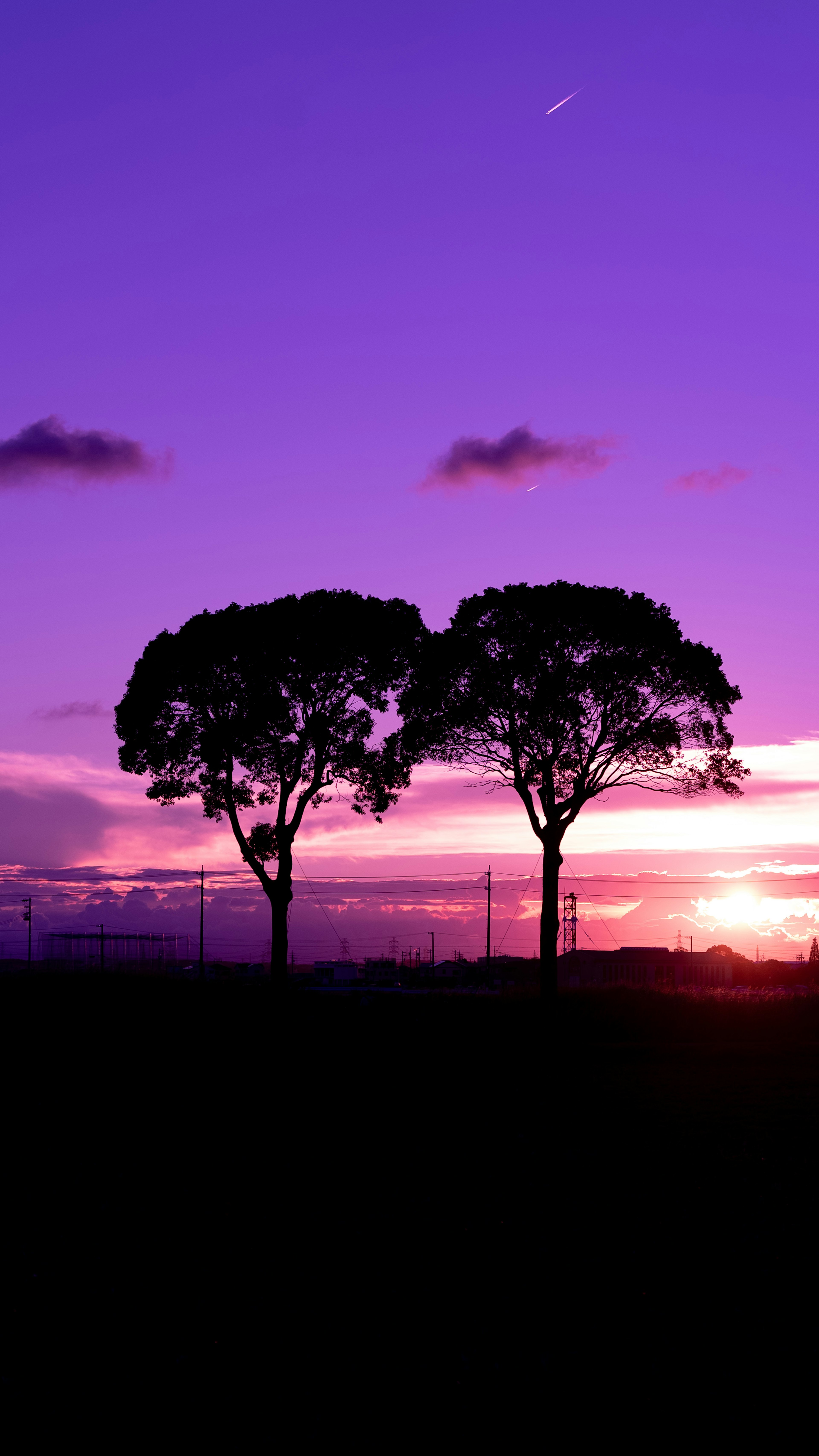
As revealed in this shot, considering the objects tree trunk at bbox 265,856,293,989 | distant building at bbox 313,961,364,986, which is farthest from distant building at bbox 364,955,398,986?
tree trunk at bbox 265,856,293,989

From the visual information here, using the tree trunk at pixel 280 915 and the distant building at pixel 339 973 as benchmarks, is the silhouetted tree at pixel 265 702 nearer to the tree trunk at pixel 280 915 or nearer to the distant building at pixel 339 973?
the tree trunk at pixel 280 915

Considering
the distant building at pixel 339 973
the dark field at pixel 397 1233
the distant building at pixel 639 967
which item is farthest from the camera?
the distant building at pixel 339 973

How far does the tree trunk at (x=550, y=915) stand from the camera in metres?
39.0

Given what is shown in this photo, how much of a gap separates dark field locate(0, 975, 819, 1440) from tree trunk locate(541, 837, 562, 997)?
13830mm

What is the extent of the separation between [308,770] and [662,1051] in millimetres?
18679

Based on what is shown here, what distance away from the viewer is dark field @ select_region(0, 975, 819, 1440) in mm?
8648

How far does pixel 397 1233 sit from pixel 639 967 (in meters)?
115

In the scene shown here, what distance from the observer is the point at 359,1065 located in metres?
24.2

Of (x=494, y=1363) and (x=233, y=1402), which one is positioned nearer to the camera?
(x=233, y=1402)

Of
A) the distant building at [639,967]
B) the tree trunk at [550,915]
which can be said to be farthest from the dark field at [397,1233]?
the distant building at [639,967]

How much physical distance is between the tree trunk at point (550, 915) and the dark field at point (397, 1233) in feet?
45.4

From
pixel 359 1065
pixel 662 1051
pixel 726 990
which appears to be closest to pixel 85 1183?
pixel 359 1065

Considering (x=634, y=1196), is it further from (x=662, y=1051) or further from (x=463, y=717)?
(x=463, y=717)

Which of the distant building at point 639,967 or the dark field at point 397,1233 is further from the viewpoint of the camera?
the distant building at point 639,967
